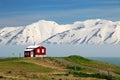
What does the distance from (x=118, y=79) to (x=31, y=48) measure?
8259 centimetres

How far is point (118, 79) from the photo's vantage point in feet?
270

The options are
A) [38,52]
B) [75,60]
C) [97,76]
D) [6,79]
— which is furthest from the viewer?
[38,52]

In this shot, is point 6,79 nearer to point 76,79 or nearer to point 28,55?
point 76,79

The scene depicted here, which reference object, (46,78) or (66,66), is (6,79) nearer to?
(46,78)

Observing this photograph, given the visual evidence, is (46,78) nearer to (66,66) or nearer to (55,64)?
(66,66)

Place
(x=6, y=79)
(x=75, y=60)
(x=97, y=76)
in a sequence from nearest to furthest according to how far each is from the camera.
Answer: (x=6, y=79), (x=97, y=76), (x=75, y=60)

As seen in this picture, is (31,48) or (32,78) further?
(31,48)

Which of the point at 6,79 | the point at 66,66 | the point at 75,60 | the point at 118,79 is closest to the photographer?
the point at 6,79

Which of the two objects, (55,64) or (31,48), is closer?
(55,64)

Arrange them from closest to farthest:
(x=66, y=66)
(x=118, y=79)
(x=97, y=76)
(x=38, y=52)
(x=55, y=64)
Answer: (x=118, y=79), (x=97, y=76), (x=66, y=66), (x=55, y=64), (x=38, y=52)

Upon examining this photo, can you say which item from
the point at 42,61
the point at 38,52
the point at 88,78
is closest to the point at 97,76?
the point at 88,78

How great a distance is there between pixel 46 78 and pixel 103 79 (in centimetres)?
1231

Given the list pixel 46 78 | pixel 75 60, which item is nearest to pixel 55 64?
pixel 75 60

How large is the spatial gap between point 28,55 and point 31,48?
3.25 meters
